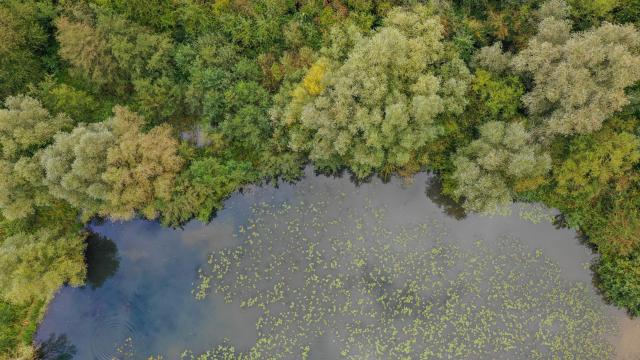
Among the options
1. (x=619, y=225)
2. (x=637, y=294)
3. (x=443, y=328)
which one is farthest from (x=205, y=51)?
(x=637, y=294)

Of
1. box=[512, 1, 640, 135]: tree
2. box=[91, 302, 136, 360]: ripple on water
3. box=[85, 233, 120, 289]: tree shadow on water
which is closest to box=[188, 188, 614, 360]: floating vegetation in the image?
box=[91, 302, 136, 360]: ripple on water

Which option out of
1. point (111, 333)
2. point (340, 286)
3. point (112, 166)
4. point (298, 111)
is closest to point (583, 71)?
point (298, 111)

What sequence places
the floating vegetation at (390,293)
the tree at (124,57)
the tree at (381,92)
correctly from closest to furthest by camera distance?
the tree at (381,92) < the floating vegetation at (390,293) < the tree at (124,57)

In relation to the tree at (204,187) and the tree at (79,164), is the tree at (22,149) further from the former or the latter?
the tree at (204,187)

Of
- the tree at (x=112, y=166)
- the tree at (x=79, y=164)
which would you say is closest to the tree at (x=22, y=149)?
the tree at (x=79, y=164)

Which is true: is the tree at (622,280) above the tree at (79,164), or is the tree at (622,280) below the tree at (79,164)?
below

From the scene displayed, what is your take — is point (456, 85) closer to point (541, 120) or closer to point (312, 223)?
point (541, 120)

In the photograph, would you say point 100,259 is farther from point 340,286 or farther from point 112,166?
point 340,286
